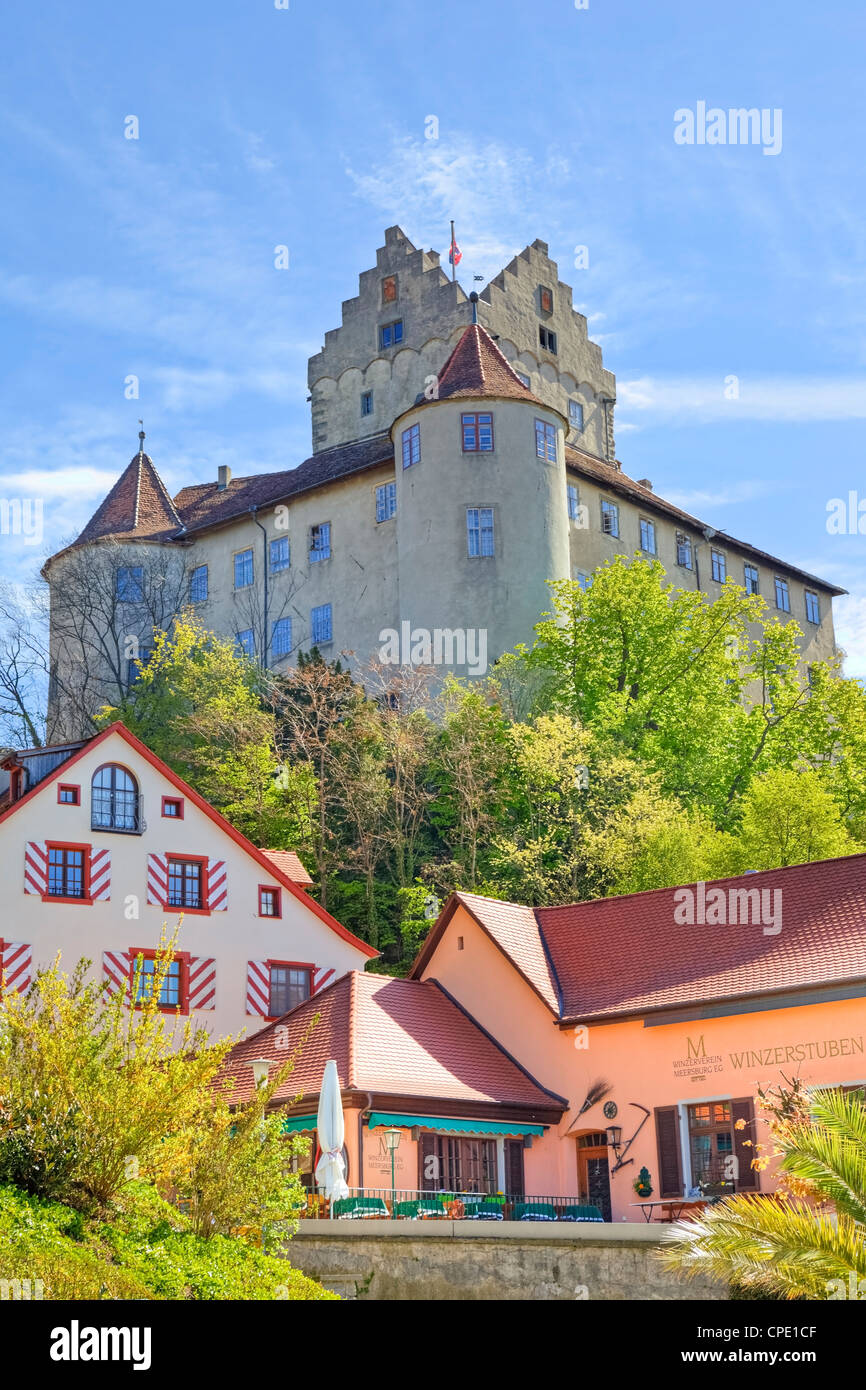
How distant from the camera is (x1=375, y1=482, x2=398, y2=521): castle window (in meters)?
56.4

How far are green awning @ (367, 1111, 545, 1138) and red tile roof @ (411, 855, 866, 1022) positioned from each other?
2.09 m

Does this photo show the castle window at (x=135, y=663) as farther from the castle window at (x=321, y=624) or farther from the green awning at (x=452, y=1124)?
the green awning at (x=452, y=1124)

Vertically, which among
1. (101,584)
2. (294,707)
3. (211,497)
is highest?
(211,497)

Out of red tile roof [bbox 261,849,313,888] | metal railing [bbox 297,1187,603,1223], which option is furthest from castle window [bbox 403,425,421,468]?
metal railing [bbox 297,1187,603,1223]

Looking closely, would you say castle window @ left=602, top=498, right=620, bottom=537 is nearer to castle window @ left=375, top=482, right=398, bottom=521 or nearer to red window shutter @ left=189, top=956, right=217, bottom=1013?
castle window @ left=375, top=482, right=398, bottom=521

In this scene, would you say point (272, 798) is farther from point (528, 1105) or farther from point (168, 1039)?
point (168, 1039)

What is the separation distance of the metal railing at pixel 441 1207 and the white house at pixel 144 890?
23.5 feet

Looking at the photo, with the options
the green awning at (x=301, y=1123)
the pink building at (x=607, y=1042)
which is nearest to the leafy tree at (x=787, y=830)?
the pink building at (x=607, y=1042)

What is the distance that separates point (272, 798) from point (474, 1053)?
44.5 feet

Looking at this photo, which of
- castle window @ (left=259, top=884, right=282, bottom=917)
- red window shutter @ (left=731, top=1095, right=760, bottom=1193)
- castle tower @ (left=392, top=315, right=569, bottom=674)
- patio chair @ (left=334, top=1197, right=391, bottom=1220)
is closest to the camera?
patio chair @ (left=334, top=1197, right=391, bottom=1220)

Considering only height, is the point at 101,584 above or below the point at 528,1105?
above

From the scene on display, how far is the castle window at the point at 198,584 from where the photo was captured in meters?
62.7
